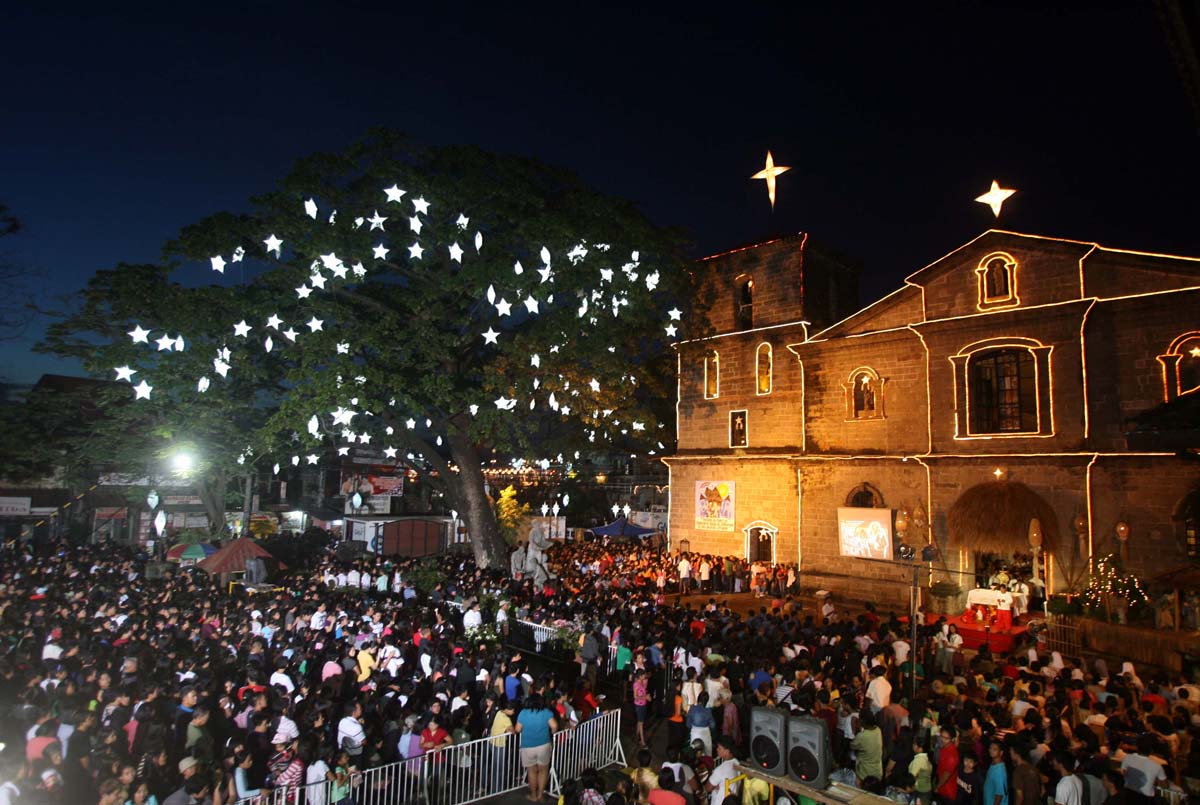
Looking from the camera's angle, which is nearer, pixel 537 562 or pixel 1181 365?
pixel 1181 365

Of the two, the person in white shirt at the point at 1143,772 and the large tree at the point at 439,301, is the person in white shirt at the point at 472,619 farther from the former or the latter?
the person in white shirt at the point at 1143,772

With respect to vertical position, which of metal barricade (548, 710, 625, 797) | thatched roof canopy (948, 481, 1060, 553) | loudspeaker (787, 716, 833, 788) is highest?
thatched roof canopy (948, 481, 1060, 553)

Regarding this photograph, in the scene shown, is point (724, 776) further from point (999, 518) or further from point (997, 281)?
point (997, 281)

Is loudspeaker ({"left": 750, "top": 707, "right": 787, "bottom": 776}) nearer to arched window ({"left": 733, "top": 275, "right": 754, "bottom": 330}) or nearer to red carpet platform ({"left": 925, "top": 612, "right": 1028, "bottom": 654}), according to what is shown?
red carpet platform ({"left": 925, "top": 612, "right": 1028, "bottom": 654})

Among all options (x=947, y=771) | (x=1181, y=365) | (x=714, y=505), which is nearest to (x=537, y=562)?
(x=714, y=505)

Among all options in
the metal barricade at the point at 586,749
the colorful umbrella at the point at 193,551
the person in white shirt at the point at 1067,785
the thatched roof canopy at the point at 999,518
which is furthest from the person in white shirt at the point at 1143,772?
the colorful umbrella at the point at 193,551

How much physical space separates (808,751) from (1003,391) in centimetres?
1807

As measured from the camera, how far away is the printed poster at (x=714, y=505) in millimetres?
25781

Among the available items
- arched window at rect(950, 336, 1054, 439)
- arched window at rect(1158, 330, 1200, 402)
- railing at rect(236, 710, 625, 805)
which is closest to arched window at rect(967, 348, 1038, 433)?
arched window at rect(950, 336, 1054, 439)

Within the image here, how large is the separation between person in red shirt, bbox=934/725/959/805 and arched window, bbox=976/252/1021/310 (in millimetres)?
15877

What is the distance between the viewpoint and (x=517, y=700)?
9.73 meters

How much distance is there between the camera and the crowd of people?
23.9 ft

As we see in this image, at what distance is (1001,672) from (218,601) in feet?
50.2

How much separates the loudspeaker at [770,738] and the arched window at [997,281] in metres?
18.3
